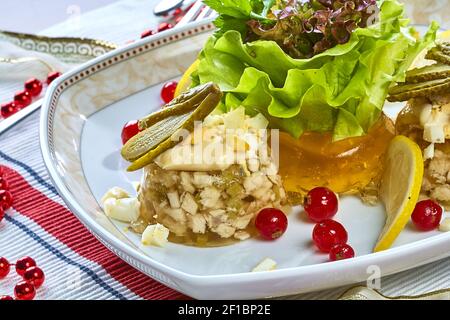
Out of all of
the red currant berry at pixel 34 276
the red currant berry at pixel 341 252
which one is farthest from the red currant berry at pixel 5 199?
the red currant berry at pixel 341 252

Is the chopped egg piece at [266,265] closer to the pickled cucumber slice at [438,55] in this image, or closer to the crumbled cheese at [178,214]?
the crumbled cheese at [178,214]

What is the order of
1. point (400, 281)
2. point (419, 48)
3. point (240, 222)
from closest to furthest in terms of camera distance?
point (400, 281) → point (240, 222) → point (419, 48)

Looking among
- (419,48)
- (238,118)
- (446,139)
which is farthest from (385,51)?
(238,118)

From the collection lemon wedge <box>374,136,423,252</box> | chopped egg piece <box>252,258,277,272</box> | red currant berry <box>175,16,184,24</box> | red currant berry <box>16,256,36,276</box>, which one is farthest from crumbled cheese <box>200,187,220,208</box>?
red currant berry <box>175,16,184,24</box>

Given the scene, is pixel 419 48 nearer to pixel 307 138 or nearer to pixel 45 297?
pixel 307 138

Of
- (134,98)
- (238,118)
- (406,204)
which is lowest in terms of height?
(134,98)

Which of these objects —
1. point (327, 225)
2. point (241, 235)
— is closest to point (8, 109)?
point (241, 235)

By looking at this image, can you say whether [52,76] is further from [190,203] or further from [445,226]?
[445,226]
